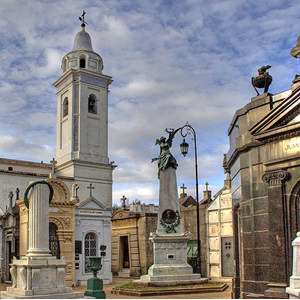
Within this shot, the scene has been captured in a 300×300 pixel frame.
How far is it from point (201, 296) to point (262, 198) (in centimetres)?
603

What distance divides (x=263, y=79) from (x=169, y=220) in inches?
360

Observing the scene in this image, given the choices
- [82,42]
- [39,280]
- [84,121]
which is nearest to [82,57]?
[82,42]

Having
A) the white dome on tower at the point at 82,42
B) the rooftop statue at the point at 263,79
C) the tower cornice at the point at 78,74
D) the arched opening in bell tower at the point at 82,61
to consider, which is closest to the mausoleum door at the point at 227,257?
the rooftop statue at the point at 263,79

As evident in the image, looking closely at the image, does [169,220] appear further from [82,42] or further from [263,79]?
[82,42]

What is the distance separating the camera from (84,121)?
1570 inches

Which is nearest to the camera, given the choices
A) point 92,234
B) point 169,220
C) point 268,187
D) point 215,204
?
point 268,187

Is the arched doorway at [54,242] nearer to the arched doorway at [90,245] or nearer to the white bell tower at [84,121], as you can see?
the arched doorway at [90,245]

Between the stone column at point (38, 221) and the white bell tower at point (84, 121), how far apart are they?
26135 millimetres

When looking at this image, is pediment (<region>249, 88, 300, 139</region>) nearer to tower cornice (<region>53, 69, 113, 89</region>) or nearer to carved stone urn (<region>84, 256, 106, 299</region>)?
carved stone urn (<region>84, 256, 106, 299</region>)

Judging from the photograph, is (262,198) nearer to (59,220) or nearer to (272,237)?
(272,237)

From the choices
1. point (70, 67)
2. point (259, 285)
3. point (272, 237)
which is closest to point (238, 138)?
point (272, 237)

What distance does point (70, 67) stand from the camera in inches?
1617

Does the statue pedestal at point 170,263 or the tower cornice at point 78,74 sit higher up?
the tower cornice at point 78,74

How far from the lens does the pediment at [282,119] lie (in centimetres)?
1133
